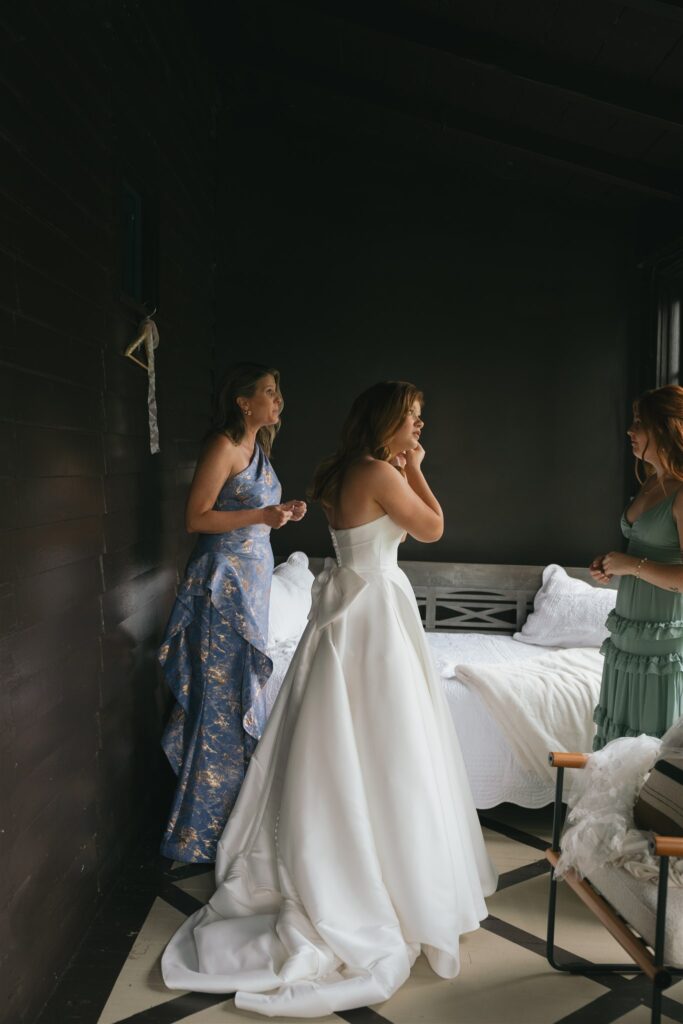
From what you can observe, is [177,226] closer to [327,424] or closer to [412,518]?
[327,424]

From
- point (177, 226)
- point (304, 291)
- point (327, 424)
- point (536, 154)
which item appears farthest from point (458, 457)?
point (177, 226)

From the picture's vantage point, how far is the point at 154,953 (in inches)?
115

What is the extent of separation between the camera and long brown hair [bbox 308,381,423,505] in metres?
3.08

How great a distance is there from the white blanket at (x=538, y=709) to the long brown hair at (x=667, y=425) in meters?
1.21

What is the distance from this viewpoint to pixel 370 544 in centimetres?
313

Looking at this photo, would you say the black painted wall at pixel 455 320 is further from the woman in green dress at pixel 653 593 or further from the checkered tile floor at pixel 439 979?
the checkered tile floor at pixel 439 979

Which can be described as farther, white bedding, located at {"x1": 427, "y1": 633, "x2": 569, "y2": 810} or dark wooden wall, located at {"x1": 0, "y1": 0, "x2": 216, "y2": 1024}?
white bedding, located at {"x1": 427, "y1": 633, "x2": 569, "y2": 810}

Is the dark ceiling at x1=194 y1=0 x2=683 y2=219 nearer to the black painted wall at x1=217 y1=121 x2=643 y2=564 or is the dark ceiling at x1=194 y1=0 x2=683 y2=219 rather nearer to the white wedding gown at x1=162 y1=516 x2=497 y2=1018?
the black painted wall at x1=217 y1=121 x2=643 y2=564

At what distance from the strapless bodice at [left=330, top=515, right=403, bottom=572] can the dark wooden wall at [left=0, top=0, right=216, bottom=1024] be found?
2.69 feet

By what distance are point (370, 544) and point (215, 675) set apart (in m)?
0.96

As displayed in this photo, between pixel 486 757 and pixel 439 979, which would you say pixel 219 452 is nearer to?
pixel 486 757

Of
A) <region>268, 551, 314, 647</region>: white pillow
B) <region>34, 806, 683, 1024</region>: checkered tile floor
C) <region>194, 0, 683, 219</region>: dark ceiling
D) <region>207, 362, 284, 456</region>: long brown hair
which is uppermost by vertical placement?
<region>194, 0, 683, 219</region>: dark ceiling

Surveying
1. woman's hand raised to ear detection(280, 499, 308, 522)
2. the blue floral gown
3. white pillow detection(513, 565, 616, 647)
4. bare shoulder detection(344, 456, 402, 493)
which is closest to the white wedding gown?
bare shoulder detection(344, 456, 402, 493)

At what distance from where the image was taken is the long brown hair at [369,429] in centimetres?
308
